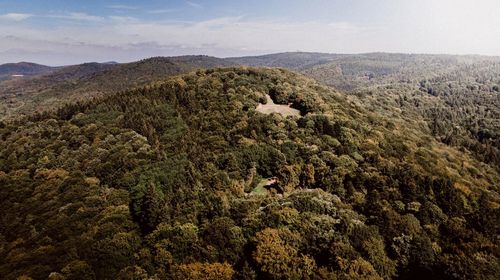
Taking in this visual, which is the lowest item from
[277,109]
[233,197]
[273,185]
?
[273,185]

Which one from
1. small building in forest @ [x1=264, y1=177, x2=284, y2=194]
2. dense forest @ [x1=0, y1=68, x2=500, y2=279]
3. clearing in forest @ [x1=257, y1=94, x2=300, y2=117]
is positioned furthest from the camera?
clearing in forest @ [x1=257, y1=94, x2=300, y2=117]

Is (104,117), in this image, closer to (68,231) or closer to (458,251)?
(68,231)

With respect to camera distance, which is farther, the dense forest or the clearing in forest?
the clearing in forest

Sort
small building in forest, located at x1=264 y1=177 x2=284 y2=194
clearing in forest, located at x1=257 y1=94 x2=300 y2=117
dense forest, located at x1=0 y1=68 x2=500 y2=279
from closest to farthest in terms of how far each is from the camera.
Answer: dense forest, located at x1=0 y1=68 x2=500 y2=279 < small building in forest, located at x1=264 y1=177 x2=284 y2=194 < clearing in forest, located at x1=257 y1=94 x2=300 y2=117

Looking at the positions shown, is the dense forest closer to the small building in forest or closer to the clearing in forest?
the small building in forest

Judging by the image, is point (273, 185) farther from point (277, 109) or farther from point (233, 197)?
point (277, 109)

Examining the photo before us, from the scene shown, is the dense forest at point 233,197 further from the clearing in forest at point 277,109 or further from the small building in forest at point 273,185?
the clearing in forest at point 277,109

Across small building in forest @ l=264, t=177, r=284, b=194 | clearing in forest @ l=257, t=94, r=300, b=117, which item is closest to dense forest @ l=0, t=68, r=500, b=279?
small building in forest @ l=264, t=177, r=284, b=194

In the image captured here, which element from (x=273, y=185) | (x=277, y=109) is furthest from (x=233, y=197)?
(x=277, y=109)
